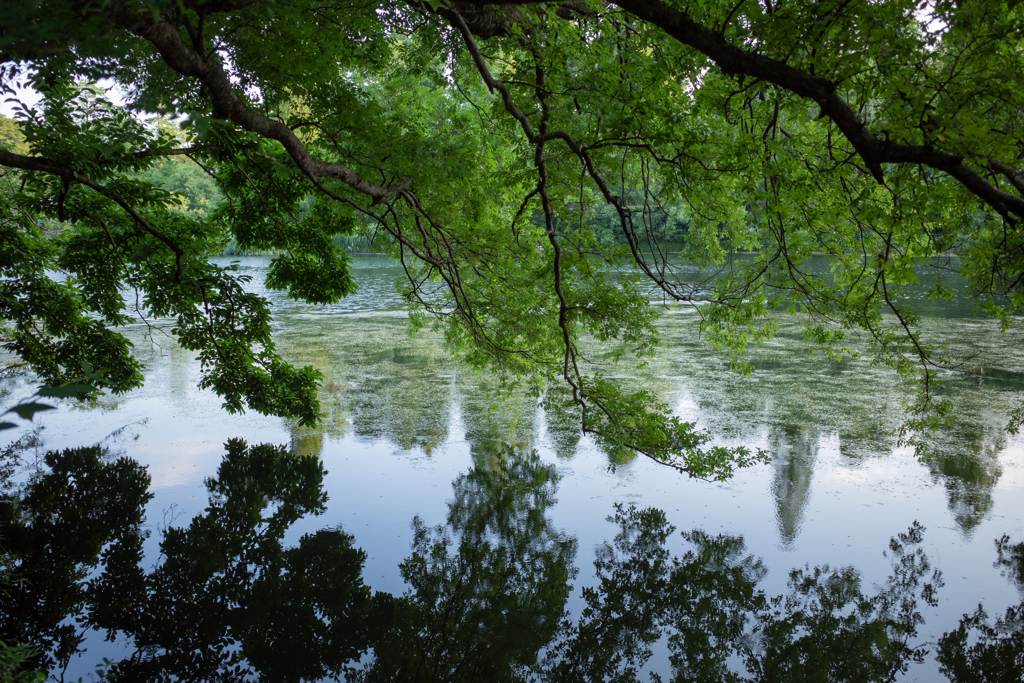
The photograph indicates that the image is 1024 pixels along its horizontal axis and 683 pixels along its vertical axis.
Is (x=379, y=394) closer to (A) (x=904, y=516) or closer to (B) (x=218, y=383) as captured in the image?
(B) (x=218, y=383)

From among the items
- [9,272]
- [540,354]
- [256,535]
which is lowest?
[256,535]

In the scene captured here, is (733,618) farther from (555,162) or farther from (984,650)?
(555,162)

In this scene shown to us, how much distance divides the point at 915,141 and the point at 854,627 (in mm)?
3351

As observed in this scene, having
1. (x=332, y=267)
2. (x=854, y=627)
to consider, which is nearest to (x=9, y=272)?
(x=332, y=267)

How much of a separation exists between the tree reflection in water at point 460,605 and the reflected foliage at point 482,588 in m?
0.01

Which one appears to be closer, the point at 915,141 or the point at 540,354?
the point at 915,141

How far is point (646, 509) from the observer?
19.9 ft

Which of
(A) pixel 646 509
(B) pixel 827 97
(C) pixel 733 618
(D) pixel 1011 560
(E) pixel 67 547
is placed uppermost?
(B) pixel 827 97

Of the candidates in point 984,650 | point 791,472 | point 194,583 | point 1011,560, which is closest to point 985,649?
point 984,650

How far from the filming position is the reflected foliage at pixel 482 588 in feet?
13.4

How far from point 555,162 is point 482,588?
10.7ft

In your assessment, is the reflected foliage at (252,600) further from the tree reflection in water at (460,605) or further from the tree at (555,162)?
the tree at (555,162)

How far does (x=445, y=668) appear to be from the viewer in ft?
13.1

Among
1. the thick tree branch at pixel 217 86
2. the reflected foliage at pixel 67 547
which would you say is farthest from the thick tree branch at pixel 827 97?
the reflected foliage at pixel 67 547
